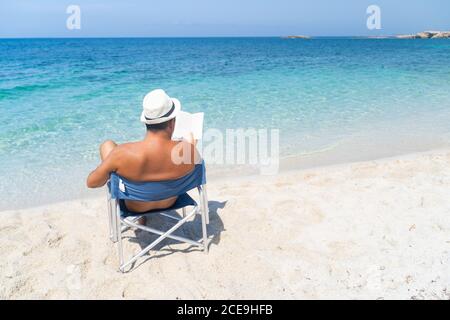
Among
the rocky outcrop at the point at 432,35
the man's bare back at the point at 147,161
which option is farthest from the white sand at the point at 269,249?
the rocky outcrop at the point at 432,35

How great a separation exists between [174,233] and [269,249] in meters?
0.94

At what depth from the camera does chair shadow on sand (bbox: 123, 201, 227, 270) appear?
320 cm

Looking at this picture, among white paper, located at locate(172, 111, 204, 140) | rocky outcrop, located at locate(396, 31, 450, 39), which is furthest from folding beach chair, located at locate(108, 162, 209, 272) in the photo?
rocky outcrop, located at locate(396, 31, 450, 39)

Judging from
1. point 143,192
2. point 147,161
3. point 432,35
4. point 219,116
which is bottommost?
point 143,192

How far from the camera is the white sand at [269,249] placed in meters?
2.64

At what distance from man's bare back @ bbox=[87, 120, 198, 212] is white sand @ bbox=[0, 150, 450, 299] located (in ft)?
2.42

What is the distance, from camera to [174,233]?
354cm

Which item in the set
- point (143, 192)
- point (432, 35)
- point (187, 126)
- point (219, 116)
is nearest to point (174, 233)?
point (143, 192)

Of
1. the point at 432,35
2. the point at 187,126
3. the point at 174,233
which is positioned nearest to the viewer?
the point at 187,126

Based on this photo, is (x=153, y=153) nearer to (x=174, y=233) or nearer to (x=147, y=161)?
(x=147, y=161)

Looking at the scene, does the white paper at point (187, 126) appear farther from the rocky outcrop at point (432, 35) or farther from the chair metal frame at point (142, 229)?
the rocky outcrop at point (432, 35)

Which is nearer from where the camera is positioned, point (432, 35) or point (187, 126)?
point (187, 126)

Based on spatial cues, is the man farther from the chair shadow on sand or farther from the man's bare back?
the chair shadow on sand

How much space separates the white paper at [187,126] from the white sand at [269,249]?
0.99 meters
